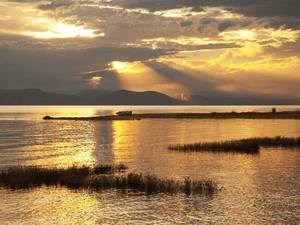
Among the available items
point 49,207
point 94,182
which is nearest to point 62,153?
point 94,182

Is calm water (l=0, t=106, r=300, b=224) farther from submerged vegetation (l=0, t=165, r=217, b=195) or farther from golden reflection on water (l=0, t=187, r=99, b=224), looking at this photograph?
submerged vegetation (l=0, t=165, r=217, b=195)

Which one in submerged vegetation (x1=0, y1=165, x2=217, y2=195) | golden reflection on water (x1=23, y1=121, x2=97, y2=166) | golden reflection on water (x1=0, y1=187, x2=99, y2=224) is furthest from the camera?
golden reflection on water (x1=23, y1=121, x2=97, y2=166)

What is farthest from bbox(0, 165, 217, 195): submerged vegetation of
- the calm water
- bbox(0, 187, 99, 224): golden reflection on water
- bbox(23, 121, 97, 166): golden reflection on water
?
bbox(23, 121, 97, 166): golden reflection on water

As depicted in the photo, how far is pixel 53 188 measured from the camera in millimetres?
38531

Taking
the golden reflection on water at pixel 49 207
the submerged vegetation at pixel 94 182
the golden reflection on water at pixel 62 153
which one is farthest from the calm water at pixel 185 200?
the submerged vegetation at pixel 94 182

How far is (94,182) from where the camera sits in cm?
3866

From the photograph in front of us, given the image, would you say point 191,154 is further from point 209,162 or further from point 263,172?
point 263,172

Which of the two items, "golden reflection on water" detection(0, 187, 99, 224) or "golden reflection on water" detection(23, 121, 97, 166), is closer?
"golden reflection on water" detection(0, 187, 99, 224)

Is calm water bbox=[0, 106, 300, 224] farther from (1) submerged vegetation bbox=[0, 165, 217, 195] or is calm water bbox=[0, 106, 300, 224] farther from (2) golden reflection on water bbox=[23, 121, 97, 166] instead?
(1) submerged vegetation bbox=[0, 165, 217, 195]

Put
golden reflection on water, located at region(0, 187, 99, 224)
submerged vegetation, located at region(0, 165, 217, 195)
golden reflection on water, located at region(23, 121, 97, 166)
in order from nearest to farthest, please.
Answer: golden reflection on water, located at region(0, 187, 99, 224), submerged vegetation, located at region(0, 165, 217, 195), golden reflection on water, located at region(23, 121, 97, 166)

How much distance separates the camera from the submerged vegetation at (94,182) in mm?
36875

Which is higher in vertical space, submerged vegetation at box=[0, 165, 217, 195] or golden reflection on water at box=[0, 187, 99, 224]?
submerged vegetation at box=[0, 165, 217, 195]

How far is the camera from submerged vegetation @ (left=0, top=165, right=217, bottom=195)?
36.9m

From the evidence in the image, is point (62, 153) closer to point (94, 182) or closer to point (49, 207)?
point (94, 182)
